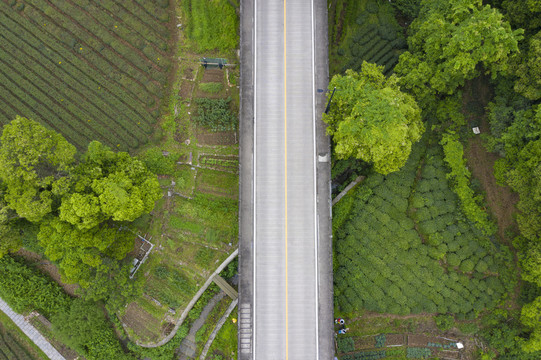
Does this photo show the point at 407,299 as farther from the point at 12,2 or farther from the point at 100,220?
the point at 12,2

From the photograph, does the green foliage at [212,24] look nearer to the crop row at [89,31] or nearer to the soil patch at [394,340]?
the crop row at [89,31]

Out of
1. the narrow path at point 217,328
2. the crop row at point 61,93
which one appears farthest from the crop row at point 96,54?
the narrow path at point 217,328

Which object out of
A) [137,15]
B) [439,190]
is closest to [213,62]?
[137,15]

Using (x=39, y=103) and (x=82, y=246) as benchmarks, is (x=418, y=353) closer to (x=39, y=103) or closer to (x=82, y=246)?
(x=82, y=246)

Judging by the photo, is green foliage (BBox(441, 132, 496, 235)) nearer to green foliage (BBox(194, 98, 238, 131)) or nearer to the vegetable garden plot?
the vegetable garden plot

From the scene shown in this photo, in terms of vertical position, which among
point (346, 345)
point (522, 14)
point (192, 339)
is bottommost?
point (346, 345)

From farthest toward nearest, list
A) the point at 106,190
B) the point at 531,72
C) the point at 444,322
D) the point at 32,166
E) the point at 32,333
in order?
1. the point at 444,322
2. the point at 32,333
3. the point at 531,72
4. the point at 106,190
5. the point at 32,166

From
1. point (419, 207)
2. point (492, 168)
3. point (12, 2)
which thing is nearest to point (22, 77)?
point (12, 2)
